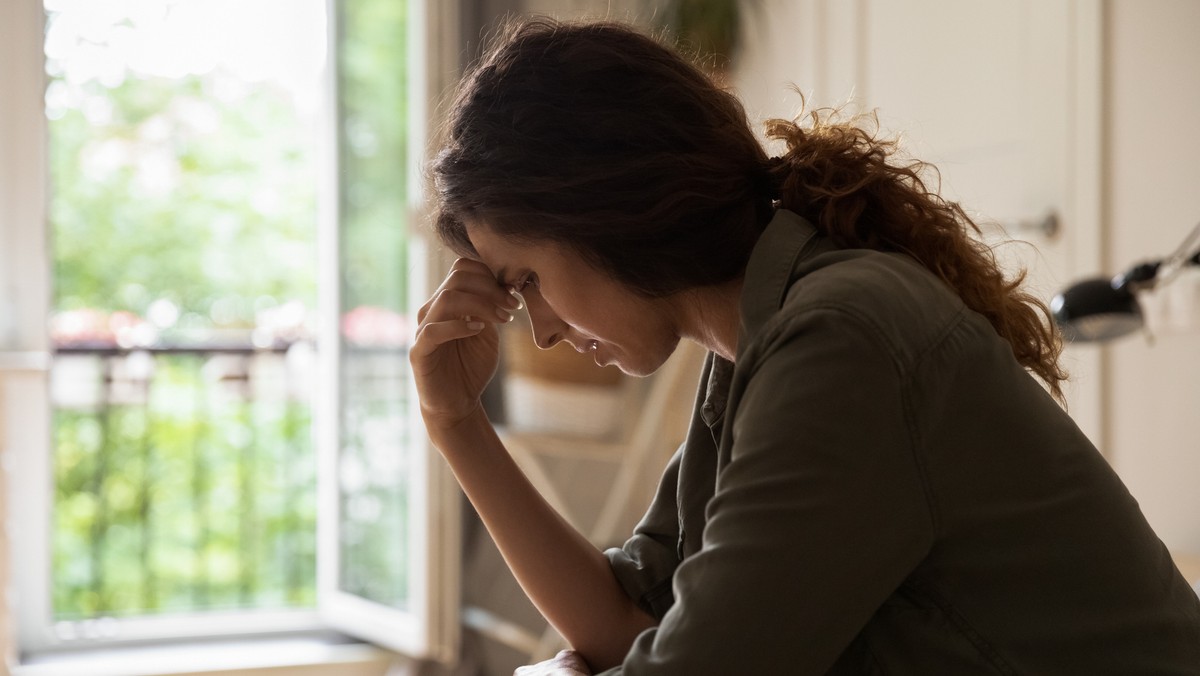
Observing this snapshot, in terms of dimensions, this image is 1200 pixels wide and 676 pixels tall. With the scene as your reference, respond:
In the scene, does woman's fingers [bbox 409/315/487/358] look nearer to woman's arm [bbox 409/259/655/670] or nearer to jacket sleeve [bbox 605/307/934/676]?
woman's arm [bbox 409/259/655/670]

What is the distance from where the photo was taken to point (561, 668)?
99cm

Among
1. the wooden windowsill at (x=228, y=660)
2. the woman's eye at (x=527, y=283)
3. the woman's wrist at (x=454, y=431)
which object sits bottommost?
the wooden windowsill at (x=228, y=660)

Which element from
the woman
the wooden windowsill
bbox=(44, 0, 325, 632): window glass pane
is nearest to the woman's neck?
the woman

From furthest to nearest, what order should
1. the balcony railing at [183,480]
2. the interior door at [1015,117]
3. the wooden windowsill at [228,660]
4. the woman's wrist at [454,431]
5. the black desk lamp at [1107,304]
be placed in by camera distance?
the balcony railing at [183,480], the wooden windowsill at [228,660], the interior door at [1015,117], the black desk lamp at [1107,304], the woman's wrist at [454,431]

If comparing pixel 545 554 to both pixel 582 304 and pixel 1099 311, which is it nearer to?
pixel 582 304

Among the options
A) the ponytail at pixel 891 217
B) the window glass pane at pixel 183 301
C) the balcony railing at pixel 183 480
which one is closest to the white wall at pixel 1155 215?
the ponytail at pixel 891 217

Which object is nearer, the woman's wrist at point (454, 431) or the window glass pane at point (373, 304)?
the woman's wrist at point (454, 431)

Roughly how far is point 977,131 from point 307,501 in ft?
11.4

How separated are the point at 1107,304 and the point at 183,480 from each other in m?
4.02

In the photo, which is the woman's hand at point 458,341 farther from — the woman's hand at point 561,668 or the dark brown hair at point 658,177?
the woman's hand at point 561,668

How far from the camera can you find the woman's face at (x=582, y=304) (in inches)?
38.4

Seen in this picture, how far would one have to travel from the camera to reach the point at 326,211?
3256mm

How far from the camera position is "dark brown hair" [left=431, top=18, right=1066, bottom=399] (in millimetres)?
884

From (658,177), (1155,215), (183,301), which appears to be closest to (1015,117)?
(1155,215)
